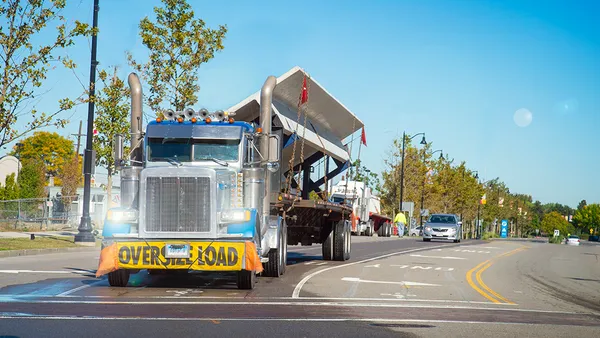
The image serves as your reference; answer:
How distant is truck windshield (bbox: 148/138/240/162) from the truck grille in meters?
1.10

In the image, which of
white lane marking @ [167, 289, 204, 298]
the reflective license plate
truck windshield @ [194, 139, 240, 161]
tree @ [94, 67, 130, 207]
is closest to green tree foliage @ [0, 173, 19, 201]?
tree @ [94, 67, 130, 207]

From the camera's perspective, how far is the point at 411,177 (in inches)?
3066

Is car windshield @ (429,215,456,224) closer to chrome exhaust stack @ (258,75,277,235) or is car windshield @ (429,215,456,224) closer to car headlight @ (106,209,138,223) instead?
chrome exhaust stack @ (258,75,277,235)

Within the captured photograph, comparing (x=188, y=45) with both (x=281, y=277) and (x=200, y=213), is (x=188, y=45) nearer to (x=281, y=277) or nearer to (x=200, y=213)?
(x=281, y=277)

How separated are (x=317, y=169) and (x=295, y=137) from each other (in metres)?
3.49

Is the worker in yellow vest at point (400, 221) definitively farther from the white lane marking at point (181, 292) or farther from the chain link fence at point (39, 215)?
the white lane marking at point (181, 292)

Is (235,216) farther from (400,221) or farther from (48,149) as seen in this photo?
(48,149)

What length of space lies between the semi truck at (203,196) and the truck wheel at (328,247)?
15.4 ft

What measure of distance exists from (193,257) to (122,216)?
156 centimetres

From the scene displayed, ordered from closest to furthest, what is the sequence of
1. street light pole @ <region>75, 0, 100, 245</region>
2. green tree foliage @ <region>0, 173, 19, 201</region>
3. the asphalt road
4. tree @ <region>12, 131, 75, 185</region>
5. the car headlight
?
the asphalt road < the car headlight < street light pole @ <region>75, 0, 100, 245</region> < green tree foliage @ <region>0, 173, 19, 201</region> < tree @ <region>12, 131, 75, 185</region>

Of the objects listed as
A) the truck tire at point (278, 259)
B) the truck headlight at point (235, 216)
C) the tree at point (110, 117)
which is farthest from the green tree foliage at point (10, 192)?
the truck headlight at point (235, 216)

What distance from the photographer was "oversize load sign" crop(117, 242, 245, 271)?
1334 cm

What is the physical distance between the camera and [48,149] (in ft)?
344

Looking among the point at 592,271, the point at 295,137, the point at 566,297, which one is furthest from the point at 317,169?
the point at 592,271
